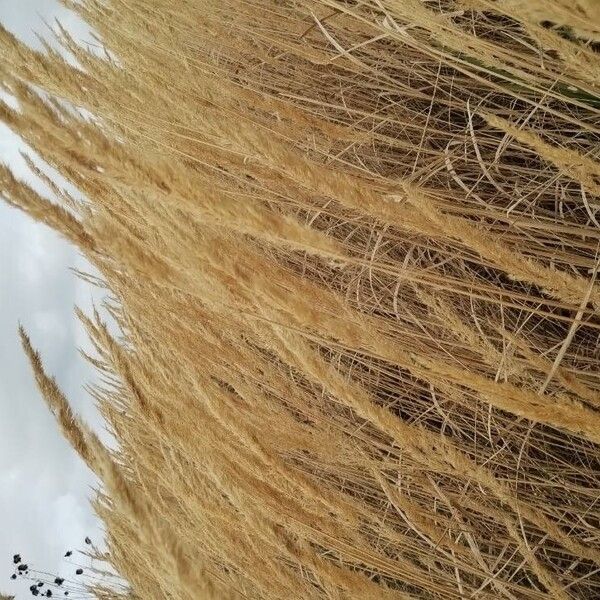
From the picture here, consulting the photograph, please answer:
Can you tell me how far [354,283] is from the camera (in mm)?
1038

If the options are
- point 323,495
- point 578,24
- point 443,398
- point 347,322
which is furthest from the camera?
point 443,398

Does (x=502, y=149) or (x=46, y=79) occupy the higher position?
(x=46, y=79)

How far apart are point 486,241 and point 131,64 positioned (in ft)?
2.94

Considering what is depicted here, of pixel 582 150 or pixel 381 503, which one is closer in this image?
pixel 582 150

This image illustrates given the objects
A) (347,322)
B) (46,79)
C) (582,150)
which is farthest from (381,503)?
(46,79)

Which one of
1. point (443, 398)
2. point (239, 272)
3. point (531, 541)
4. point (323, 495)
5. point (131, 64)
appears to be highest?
point (131, 64)

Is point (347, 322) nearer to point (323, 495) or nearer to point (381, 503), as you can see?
point (323, 495)

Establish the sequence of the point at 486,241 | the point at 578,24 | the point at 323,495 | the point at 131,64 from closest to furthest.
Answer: the point at 578,24
the point at 486,241
the point at 323,495
the point at 131,64

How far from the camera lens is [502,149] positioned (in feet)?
2.81

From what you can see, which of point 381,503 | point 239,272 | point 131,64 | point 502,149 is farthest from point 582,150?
point 131,64

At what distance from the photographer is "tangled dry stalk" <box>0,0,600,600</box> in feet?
1.86

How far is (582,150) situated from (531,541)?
0.56 metres

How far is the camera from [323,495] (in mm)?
831

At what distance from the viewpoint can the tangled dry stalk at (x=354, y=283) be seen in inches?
22.4
